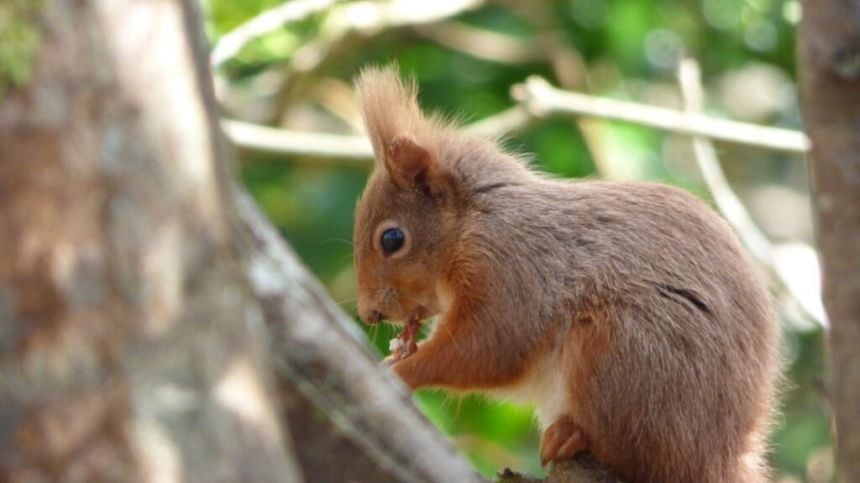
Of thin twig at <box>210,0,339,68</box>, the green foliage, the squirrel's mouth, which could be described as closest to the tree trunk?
the squirrel's mouth

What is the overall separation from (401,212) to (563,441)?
0.77m

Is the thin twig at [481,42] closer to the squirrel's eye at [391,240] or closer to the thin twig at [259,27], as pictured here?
the thin twig at [259,27]

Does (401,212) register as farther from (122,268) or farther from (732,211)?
(122,268)

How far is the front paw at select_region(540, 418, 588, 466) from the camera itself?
2734 mm

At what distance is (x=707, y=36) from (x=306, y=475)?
5.08 metres

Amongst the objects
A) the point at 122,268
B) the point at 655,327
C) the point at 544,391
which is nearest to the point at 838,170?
the point at 122,268

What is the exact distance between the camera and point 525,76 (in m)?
6.45

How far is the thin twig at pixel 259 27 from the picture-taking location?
14.8 feet

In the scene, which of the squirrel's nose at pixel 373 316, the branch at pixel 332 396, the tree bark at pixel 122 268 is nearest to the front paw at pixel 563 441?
the squirrel's nose at pixel 373 316

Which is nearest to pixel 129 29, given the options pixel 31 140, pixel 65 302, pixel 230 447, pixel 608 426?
pixel 31 140

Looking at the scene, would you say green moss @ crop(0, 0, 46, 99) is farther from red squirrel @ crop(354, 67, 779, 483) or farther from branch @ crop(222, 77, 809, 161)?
branch @ crop(222, 77, 809, 161)

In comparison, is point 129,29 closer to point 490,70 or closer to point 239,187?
point 239,187

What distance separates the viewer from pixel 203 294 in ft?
4.17

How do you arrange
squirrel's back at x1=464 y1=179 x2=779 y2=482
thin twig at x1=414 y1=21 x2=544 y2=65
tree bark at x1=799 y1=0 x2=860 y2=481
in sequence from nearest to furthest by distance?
1. tree bark at x1=799 y1=0 x2=860 y2=481
2. squirrel's back at x1=464 y1=179 x2=779 y2=482
3. thin twig at x1=414 y1=21 x2=544 y2=65
